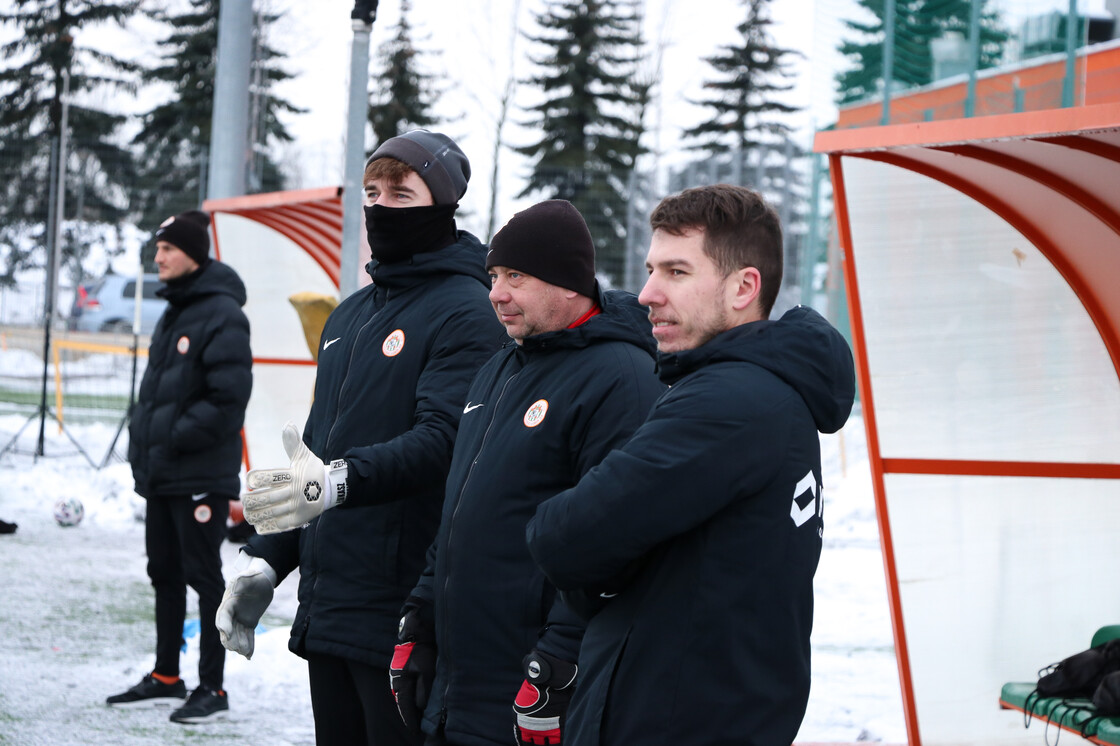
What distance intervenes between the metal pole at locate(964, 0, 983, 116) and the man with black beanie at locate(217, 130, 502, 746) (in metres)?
9.67

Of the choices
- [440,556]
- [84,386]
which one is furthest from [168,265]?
[84,386]

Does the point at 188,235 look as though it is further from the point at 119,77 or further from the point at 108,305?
the point at 119,77

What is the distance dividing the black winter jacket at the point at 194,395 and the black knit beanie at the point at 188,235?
96 millimetres

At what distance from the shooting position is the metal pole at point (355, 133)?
4.88 m

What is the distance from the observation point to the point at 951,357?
4.68m

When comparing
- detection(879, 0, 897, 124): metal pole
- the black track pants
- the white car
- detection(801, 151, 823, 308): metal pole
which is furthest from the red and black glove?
the white car

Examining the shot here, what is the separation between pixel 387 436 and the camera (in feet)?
10.3

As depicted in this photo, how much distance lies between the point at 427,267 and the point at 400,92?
34.1m

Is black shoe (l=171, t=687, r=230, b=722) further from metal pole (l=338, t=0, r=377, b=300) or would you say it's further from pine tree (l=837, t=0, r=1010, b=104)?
pine tree (l=837, t=0, r=1010, b=104)

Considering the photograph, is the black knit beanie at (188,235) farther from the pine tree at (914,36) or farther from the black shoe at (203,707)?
the pine tree at (914,36)

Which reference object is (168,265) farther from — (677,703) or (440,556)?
(677,703)

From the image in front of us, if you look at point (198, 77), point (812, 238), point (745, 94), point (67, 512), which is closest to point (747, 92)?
point (745, 94)

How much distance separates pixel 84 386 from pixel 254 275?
6.98 metres

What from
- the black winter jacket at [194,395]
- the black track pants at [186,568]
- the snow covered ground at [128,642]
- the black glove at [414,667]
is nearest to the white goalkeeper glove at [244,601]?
the black glove at [414,667]
